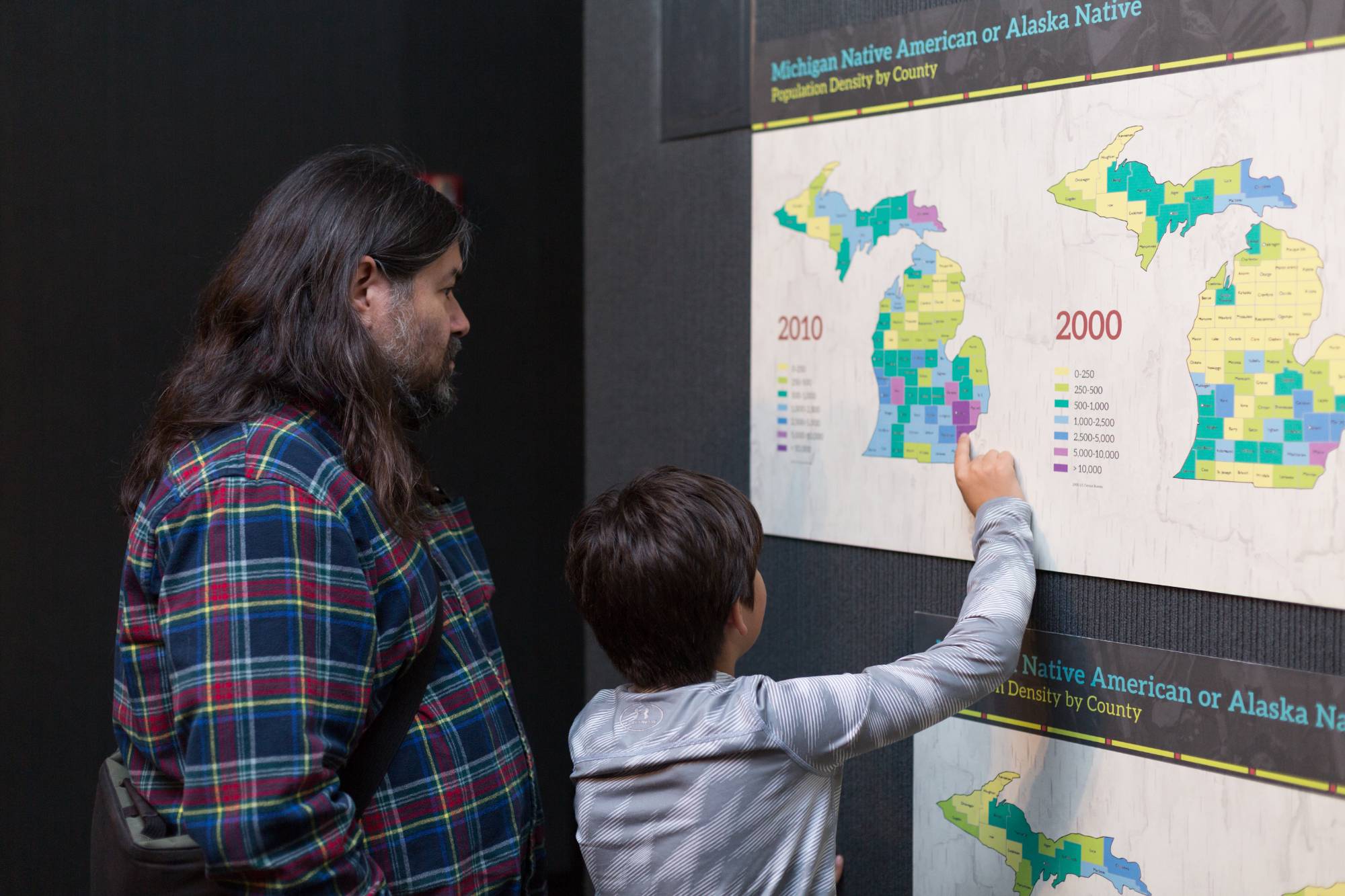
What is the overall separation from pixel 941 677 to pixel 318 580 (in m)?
0.69

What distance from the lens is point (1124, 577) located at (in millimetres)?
1368

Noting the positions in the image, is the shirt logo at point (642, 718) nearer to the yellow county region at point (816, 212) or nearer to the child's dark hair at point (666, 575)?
the child's dark hair at point (666, 575)

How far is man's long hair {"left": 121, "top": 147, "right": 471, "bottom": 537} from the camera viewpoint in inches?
48.6

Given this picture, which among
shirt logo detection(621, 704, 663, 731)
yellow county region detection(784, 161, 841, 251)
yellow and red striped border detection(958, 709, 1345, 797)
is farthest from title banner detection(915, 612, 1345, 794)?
yellow county region detection(784, 161, 841, 251)

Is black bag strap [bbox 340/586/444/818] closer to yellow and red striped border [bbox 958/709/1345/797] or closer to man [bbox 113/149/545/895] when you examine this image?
man [bbox 113/149/545/895]

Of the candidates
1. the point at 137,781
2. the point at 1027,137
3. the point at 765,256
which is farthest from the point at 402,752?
the point at 1027,137

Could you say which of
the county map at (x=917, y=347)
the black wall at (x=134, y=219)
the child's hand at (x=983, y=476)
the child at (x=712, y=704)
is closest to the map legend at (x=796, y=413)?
the county map at (x=917, y=347)

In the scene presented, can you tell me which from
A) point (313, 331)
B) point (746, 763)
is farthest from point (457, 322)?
point (746, 763)

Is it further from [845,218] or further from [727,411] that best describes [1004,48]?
[727,411]

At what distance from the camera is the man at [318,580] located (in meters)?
1.07

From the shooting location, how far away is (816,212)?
1.67 m

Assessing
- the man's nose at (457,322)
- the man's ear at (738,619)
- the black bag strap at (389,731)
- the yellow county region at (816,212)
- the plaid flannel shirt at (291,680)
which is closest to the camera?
the plaid flannel shirt at (291,680)

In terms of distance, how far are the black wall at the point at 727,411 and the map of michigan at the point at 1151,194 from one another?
36 cm

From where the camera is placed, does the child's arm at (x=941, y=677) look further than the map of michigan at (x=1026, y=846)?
No
